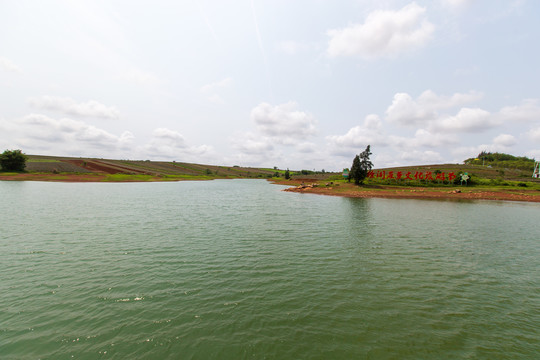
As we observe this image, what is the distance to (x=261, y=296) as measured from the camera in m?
12.1

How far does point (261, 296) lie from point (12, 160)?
6920 inches

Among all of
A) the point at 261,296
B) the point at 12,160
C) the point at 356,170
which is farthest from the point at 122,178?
the point at 261,296

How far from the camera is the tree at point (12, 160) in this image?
115 m

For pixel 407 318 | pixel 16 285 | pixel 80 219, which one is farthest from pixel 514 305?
pixel 80 219

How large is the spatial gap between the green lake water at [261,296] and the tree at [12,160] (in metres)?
146

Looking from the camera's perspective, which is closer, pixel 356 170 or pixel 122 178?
pixel 356 170

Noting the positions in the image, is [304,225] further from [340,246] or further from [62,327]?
[62,327]

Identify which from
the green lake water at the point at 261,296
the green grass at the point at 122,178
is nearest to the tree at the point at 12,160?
the green grass at the point at 122,178

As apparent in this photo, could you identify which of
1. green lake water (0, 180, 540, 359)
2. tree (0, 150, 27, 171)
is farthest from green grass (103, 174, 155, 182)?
green lake water (0, 180, 540, 359)

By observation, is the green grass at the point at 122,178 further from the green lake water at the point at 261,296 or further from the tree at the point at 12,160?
the green lake water at the point at 261,296

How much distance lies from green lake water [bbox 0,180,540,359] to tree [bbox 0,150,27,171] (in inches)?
5740

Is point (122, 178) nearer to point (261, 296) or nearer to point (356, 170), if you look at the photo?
point (356, 170)

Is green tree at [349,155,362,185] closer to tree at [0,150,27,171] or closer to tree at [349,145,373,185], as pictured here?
tree at [349,145,373,185]

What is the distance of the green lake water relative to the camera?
8.62 meters
